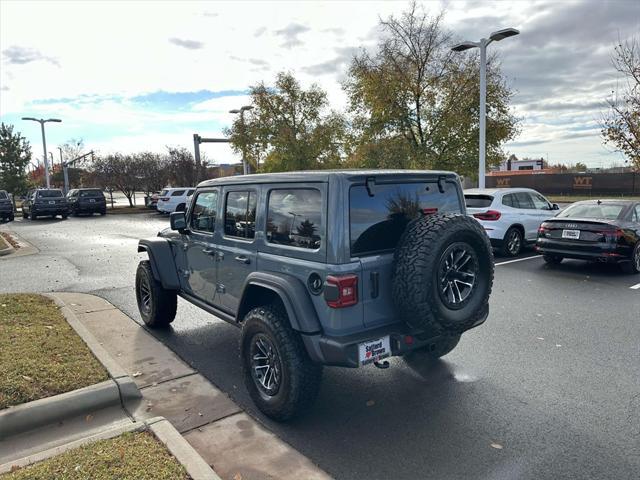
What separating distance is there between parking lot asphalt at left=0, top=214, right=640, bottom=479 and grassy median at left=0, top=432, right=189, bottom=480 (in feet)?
2.98

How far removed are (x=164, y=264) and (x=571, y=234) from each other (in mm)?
7320

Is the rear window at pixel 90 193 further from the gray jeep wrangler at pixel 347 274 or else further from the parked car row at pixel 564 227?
the gray jeep wrangler at pixel 347 274

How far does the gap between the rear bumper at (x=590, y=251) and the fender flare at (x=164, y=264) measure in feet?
23.3

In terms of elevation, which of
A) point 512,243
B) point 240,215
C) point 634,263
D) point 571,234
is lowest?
point 634,263

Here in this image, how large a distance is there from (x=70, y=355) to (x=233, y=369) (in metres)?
1.54

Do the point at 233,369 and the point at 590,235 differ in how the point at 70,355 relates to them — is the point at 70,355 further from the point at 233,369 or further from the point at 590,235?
the point at 590,235

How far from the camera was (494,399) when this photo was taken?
12.9 ft

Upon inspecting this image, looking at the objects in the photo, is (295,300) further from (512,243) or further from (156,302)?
(512,243)

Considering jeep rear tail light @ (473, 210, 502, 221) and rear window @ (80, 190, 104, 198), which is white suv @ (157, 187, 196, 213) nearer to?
rear window @ (80, 190, 104, 198)

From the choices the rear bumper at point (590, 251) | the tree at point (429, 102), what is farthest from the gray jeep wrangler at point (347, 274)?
the tree at point (429, 102)

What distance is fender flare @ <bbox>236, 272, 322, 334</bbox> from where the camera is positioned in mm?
3322

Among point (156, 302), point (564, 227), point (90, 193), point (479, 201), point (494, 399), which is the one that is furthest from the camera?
point (90, 193)

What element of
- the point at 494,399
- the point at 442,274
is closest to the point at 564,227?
the point at 494,399

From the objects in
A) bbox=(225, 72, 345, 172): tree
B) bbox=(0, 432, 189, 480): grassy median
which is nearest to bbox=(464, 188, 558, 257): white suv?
bbox=(0, 432, 189, 480): grassy median
